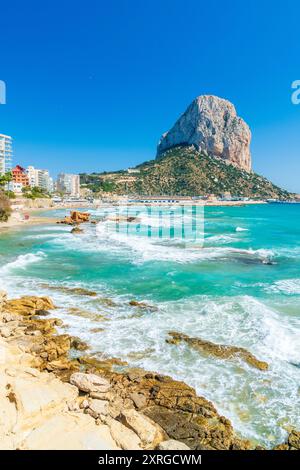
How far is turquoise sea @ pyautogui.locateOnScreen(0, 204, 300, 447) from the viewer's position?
8.97 metres

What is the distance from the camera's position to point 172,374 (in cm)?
970

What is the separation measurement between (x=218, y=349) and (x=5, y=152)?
126 m

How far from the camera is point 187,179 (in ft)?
561

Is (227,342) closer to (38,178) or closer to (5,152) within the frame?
(5,152)

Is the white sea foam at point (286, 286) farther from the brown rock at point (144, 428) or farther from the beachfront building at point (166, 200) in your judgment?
the beachfront building at point (166, 200)

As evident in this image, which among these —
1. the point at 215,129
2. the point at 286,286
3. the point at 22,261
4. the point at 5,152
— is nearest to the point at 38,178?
the point at 5,152

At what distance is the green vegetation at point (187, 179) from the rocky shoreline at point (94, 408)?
16007cm

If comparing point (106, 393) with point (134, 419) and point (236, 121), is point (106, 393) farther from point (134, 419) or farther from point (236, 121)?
point (236, 121)

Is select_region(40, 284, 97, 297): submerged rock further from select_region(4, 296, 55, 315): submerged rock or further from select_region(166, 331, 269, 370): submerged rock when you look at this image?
select_region(166, 331, 269, 370): submerged rock

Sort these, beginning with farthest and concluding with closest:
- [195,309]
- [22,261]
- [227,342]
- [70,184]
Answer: [70,184]
[22,261]
[195,309]
[227,342]

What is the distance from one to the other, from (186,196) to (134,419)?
161 meters

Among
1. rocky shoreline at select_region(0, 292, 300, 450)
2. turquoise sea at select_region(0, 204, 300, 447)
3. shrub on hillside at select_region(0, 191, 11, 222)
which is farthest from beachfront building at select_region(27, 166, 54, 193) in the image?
rocky shoreline at select_region(0, 292, 300, 450)
